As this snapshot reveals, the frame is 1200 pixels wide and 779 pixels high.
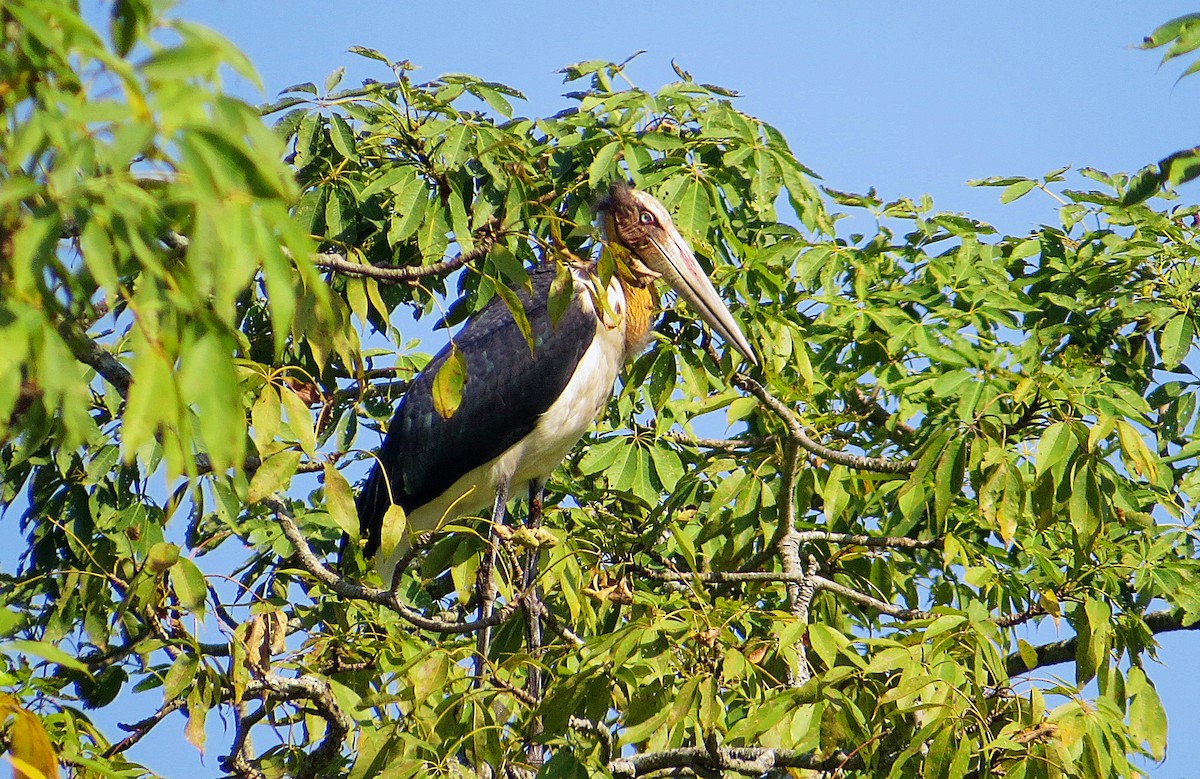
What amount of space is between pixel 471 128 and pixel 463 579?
147cm

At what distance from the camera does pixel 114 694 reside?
379cm

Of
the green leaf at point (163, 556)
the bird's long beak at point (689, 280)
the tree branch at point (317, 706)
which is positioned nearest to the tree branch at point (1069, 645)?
the bird's long beak at point (689, 280)

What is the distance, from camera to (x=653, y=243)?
5535 mm

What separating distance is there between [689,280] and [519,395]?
0.80 m

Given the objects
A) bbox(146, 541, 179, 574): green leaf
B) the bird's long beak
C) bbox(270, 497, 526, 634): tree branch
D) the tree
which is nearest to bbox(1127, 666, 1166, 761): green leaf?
the tree

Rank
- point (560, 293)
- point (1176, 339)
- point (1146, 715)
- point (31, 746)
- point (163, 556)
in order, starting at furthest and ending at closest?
point (1176, 339) < point (1146, 715) < point (163, 556) < point (560, 293) < point (31, 746)

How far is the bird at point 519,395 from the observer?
205 inches

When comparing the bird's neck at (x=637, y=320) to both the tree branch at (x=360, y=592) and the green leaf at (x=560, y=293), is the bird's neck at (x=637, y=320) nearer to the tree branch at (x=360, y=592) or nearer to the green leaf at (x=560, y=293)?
the tree branch at (x=360, y=592)

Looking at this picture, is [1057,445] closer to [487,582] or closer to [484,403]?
[487,582]

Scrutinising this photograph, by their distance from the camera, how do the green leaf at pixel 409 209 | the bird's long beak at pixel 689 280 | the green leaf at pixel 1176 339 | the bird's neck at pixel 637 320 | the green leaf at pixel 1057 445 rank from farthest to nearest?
1. the bird's neck at pixel 637 320
2. the bird's long beak at pixel 689 280
3. the green leaf at pixel 1176 339
4. the green leaf at pixel 409 209
5. the green leaf at pixel 1057 445

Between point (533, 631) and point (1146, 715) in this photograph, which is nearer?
point (1146, 715)

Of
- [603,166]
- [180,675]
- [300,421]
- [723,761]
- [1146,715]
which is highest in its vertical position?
[603,166]

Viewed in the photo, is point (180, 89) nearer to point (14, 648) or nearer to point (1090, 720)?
point (14, 648)

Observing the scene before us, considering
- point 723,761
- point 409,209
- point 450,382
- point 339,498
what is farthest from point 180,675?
point 409,209
